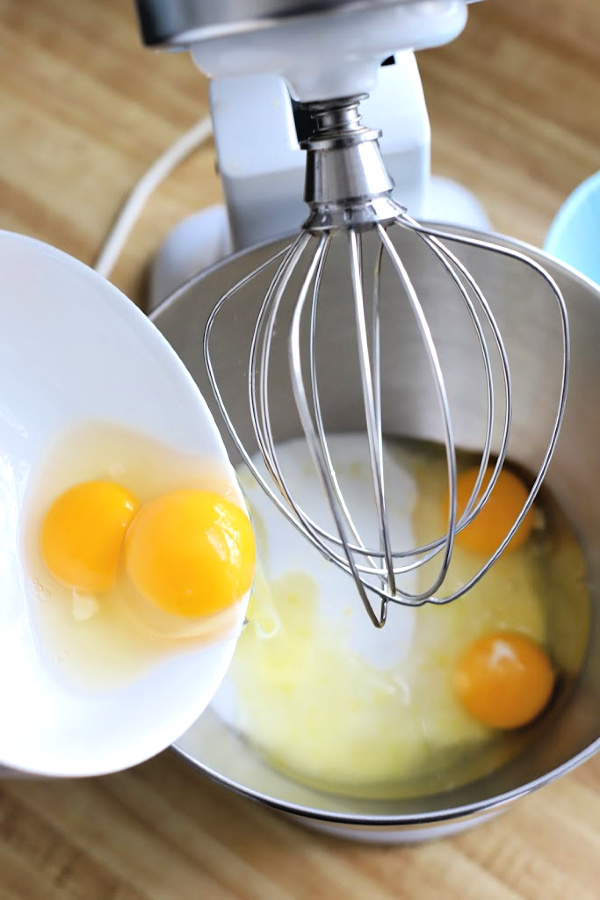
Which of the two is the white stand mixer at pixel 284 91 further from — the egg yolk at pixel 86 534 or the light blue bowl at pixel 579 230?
the egg yolk at pixel 86 534

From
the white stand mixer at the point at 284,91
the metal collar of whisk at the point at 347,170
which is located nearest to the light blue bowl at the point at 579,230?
the white stand mixer at the point at 284,91

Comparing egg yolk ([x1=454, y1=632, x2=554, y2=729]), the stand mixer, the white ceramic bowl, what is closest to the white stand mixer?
the stand mixer

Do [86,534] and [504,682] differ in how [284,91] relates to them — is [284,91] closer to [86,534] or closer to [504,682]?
[86,534]

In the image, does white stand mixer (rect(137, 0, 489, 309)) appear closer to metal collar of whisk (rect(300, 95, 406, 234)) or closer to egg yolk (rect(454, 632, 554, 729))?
metal collar of whisk (rect(300, 95, 406, 234))

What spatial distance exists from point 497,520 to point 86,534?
0.38 m

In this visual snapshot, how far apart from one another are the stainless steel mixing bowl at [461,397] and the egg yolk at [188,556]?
0.31 ft

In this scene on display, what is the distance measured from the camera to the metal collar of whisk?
1.36ft

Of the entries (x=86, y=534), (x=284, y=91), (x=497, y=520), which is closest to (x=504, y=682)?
(x=497, y=520)

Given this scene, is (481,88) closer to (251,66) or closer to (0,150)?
(0,150)

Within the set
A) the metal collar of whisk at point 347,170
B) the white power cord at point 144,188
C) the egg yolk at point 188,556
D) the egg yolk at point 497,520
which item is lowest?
the egg yolk at point 497,520

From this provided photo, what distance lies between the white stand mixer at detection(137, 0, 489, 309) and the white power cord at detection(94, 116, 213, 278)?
43mm

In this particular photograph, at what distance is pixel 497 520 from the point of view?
76 centimetres

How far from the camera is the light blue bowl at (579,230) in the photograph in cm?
72

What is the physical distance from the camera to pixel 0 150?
2.83ft
